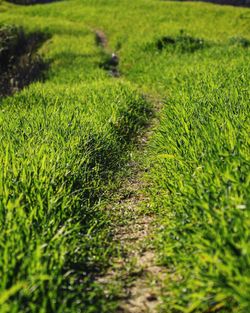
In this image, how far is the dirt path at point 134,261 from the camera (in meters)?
3.07

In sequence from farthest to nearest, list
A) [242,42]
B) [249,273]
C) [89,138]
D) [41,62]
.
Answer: [242,42] → [41,62] → [89,138] → [249,273]

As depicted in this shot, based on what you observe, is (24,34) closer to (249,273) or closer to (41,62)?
(41,62)

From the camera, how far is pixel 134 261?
3508mm

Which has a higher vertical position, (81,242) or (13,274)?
(13,274)

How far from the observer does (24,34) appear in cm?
2772

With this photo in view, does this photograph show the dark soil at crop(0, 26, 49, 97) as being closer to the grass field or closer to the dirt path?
the grass field

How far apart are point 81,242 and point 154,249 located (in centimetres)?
58

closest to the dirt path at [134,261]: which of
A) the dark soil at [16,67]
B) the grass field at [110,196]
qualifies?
the grass field at [110,196]

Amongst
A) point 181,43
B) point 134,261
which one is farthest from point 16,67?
point 134,261

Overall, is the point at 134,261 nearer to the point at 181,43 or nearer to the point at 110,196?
the point at 110,196

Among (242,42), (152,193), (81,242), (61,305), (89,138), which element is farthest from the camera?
(242,42)

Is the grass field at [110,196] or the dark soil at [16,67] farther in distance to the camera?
the dark soil at [16,67]

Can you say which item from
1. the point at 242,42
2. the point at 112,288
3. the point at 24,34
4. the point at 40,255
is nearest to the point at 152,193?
the point at 112,288

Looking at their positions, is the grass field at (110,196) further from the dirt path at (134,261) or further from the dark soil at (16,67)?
the dark soil at (16,67)
